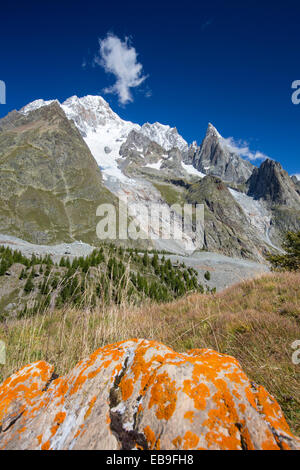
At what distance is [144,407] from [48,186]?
319 feet

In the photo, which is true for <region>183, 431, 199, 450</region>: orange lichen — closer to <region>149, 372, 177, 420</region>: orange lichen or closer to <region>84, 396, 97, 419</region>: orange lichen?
<region>149, 372, 177, 420</region>: orange lichen

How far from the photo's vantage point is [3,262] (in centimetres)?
1916

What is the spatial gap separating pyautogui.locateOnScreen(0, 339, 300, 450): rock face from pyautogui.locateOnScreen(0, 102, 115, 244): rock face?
2782 inches

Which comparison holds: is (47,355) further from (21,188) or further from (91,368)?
(21,188)

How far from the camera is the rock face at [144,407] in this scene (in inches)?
49.8

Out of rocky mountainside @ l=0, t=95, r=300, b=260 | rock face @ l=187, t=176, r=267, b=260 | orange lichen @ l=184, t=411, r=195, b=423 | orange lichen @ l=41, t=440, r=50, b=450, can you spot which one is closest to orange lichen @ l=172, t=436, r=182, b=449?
orange lichen @ l=184, t=411, r=195, b=423

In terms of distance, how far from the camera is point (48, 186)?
86.5m

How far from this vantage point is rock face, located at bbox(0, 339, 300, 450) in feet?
4.15

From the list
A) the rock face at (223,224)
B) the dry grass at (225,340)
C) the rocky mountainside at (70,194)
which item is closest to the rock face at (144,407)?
the dry grass at (225,340)

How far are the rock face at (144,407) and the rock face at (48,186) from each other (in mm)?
70664

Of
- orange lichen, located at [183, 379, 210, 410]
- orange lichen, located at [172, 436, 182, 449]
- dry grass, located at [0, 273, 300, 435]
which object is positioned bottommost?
dry grass, located at [0, 273, 300, 435]

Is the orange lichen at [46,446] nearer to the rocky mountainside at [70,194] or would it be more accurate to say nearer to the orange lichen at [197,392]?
the orange lichen at [197,392]

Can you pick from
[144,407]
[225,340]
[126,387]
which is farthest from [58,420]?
[225,340]
